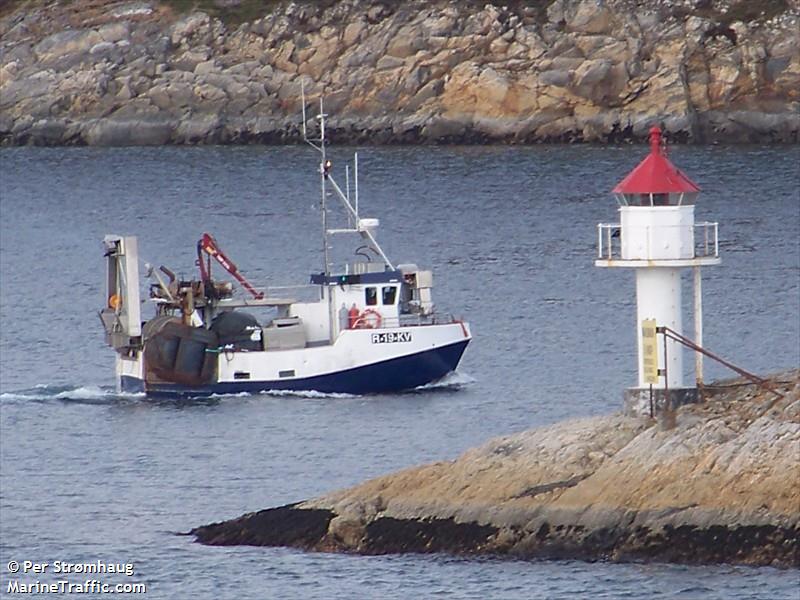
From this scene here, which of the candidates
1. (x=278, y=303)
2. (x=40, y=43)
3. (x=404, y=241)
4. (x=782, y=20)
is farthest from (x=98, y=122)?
(x=278, y=303)

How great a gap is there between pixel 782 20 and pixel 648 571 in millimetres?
82693

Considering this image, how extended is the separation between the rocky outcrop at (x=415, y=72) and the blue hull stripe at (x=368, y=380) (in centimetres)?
5732

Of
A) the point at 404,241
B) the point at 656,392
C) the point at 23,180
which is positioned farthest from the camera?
the point at 23,180

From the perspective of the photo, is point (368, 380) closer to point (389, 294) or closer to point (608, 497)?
point (389, 294)

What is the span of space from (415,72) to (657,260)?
78.5 metres

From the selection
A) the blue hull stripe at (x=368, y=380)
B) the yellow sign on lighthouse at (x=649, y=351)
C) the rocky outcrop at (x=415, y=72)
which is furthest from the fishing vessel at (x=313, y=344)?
the rocky outcrop at (x=415, y=72)

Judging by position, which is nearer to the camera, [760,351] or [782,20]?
[760,351]

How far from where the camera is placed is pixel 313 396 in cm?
5181

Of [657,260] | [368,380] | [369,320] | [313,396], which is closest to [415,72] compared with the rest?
[369,320]

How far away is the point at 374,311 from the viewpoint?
172 feet

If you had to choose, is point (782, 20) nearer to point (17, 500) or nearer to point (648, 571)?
point (17, 500)

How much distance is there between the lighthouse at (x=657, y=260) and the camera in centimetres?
3403

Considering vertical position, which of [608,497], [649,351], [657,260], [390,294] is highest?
[657,260]

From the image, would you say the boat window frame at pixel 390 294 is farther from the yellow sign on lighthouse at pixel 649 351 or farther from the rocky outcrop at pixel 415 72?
the rocky outcrop at pixel 415 72
